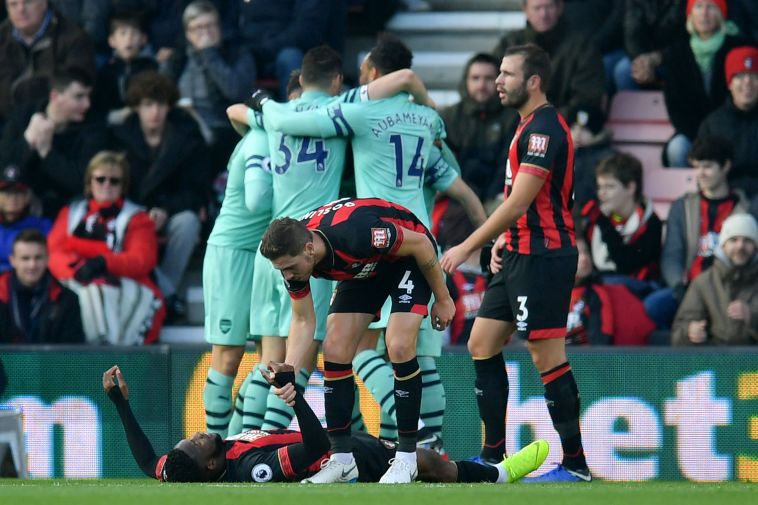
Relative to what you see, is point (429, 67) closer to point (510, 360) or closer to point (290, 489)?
point (510, 360)

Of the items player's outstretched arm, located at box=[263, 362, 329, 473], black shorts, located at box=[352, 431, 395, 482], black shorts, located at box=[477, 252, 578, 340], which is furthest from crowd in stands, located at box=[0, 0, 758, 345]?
player's outstretched arm, located at box=[263, 362, 329, 473]

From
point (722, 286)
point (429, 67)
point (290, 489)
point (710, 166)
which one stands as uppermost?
point (429, 67)

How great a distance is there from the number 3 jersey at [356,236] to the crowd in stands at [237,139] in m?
3.56

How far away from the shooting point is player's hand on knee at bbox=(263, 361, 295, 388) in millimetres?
7535

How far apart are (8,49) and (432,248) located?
7178 mm

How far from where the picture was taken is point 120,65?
13.5m

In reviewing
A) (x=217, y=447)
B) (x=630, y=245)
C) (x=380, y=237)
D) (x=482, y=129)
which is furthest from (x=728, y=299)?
(x=217, y=447)

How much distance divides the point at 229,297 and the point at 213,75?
12.1 ft

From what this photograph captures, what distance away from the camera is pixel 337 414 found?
25.8 ft

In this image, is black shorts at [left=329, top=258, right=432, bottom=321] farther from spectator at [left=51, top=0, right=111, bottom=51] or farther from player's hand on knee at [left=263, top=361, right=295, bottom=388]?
spectator at [left=51, top=0, right=111, bottom=51]

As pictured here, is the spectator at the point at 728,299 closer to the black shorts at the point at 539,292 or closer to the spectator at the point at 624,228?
the spectator at the point at 624,228

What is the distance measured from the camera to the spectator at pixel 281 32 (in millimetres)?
13109

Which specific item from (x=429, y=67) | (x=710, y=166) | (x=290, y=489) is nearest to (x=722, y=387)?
(x=710, y=166)

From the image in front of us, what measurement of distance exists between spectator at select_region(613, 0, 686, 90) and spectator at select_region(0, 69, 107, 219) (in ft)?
14.5
